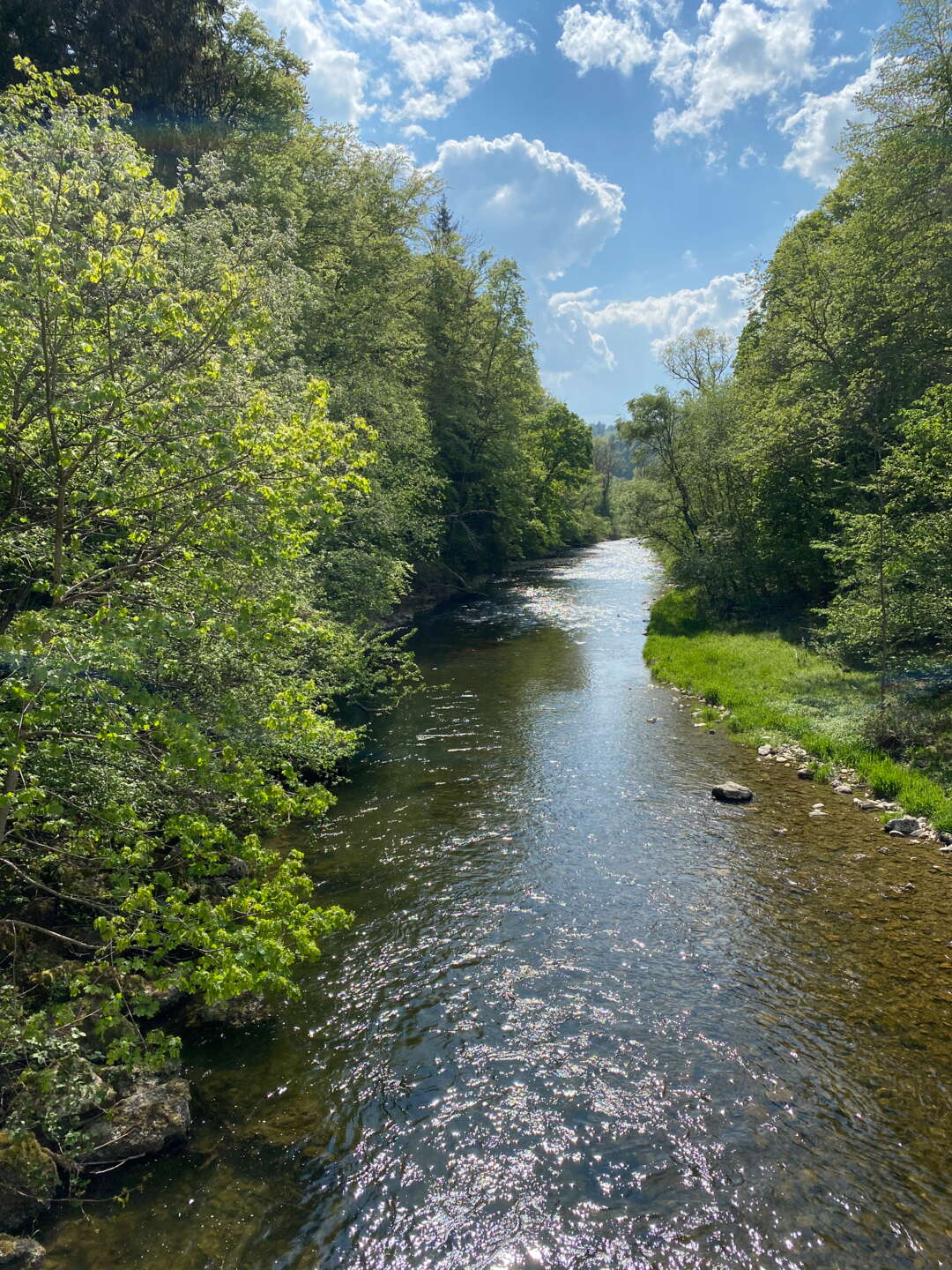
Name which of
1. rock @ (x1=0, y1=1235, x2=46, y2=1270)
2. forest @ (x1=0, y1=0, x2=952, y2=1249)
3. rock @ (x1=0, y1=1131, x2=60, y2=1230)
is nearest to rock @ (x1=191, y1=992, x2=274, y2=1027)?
forest @ (x1=0, y1=0, x2=952, y2=1249)

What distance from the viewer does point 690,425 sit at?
1375 inches

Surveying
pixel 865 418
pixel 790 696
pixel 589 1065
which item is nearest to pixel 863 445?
pixel 865 418

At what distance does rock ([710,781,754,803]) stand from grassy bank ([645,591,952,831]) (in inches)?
97.7

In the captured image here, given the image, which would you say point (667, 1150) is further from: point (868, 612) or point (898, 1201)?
point (868, 612)

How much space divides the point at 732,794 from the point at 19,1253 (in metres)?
12.4

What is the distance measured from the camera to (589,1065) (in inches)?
289

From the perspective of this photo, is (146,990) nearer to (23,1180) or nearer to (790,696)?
(23,1180)

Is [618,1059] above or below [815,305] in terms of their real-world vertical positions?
below

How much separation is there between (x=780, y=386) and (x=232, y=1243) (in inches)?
1069

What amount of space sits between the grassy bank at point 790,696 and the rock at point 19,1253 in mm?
13479

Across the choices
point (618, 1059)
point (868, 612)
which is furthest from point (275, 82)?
point (618, 1059)

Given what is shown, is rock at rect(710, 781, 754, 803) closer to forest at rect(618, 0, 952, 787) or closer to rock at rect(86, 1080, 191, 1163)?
forest at rect(618, 0, 952, 787)

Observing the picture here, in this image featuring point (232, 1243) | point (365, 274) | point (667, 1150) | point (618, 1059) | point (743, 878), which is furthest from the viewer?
point (365, 274)

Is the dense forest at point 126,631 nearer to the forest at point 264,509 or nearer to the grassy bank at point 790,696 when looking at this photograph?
the forest at point 264,509
